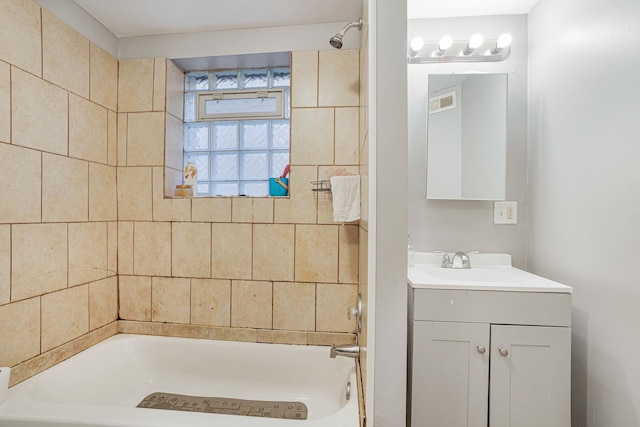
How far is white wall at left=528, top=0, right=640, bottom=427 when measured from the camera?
1.09 metres

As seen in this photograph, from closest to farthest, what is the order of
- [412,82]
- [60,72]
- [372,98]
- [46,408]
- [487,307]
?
[372,98], [46,408], [487,307], [60,72], [412,82]

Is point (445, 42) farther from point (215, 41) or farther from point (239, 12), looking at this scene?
point (215, 41)

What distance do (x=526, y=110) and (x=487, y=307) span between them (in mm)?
1239

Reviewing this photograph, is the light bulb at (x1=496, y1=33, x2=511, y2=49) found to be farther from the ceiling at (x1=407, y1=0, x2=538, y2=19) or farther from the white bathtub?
the white bathtub

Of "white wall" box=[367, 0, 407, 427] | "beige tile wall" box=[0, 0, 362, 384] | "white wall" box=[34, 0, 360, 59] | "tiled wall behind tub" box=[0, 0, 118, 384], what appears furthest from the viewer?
"white wall" box=[34, 0, 360, 59]

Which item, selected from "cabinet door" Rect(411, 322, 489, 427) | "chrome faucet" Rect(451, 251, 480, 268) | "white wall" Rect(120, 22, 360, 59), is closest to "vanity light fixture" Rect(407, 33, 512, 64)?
"white wall" Rect(120, 22, 360, 59)

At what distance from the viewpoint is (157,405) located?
1.51 m

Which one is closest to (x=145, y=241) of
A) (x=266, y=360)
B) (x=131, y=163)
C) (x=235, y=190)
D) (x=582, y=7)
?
(x=131, y=163)

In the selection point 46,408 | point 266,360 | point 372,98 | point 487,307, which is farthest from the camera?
point 266,360

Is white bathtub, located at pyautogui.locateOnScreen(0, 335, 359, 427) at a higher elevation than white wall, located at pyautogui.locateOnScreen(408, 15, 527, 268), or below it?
below

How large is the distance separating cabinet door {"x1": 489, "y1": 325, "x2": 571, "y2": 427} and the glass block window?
5.07 feet

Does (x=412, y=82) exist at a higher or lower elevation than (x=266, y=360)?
higher

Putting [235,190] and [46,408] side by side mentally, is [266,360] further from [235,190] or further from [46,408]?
[235,190]

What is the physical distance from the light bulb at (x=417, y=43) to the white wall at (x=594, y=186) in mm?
647
